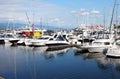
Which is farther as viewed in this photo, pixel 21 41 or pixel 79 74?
pixel 21 41

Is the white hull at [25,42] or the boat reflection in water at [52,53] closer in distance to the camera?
the boat reflection in water at [52,53]

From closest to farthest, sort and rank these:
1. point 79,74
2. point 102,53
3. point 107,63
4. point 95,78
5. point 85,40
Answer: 1. point 95,78
2. point 79,74
3. point 107,63
4. point 102,53
5. point 85,40

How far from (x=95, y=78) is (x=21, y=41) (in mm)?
53232

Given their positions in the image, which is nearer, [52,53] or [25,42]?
[52,53]

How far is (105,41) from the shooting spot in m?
54.1

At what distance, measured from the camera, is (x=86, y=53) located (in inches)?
2119

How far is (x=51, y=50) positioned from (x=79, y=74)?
27827 millimetres

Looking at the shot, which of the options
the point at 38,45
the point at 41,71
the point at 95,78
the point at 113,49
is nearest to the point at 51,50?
the point at 38,45

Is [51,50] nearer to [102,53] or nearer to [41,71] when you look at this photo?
[102,53]

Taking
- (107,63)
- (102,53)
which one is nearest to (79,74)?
(107,63)

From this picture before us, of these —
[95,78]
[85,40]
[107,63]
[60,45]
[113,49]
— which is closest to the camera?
[95,78]

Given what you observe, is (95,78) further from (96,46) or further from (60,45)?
(60,45)

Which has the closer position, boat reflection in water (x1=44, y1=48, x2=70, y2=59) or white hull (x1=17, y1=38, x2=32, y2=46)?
boat reflection in water (x1=44, y1=48, x2=70, y2=59)

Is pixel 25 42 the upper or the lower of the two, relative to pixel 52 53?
upper
